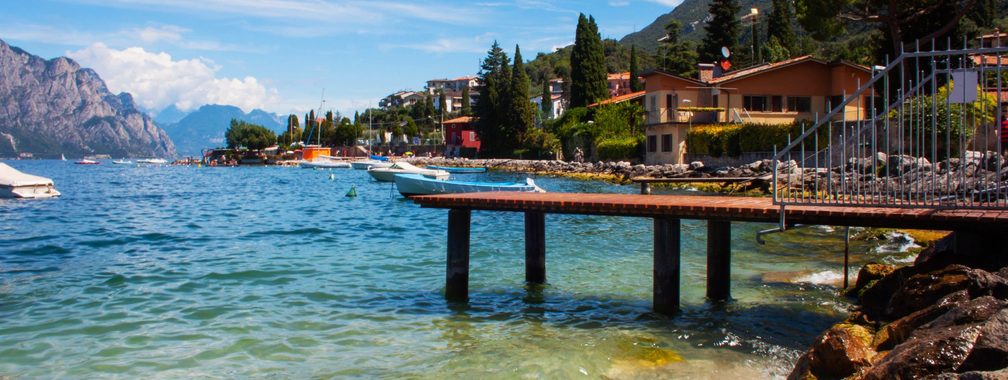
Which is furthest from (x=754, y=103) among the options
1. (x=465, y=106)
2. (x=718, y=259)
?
(x=465, y=106)

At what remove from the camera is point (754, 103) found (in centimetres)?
5972

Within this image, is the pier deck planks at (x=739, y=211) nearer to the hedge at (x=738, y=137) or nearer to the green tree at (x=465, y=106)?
the hedge at (x=738, y=137)

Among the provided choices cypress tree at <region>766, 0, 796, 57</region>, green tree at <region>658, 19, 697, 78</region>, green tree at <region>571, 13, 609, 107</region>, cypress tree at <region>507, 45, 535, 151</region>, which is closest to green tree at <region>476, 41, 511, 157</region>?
cypress tree at <region>507, 45, 535, 151</region>

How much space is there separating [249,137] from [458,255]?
520 ft

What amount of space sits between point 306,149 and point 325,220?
105 metres

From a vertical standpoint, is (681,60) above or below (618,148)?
above

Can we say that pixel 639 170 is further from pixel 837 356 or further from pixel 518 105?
pixel 837 356

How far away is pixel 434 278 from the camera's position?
18234 millimetres

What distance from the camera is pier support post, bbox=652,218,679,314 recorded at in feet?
43.8

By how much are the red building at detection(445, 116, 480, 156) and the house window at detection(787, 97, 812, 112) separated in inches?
2632

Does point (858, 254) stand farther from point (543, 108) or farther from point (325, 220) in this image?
point (543, 108)

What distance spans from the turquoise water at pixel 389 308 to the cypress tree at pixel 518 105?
69.4m

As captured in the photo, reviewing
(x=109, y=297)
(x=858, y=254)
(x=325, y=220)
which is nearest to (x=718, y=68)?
(x=325, y=220)

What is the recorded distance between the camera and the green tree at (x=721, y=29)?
282 feet
